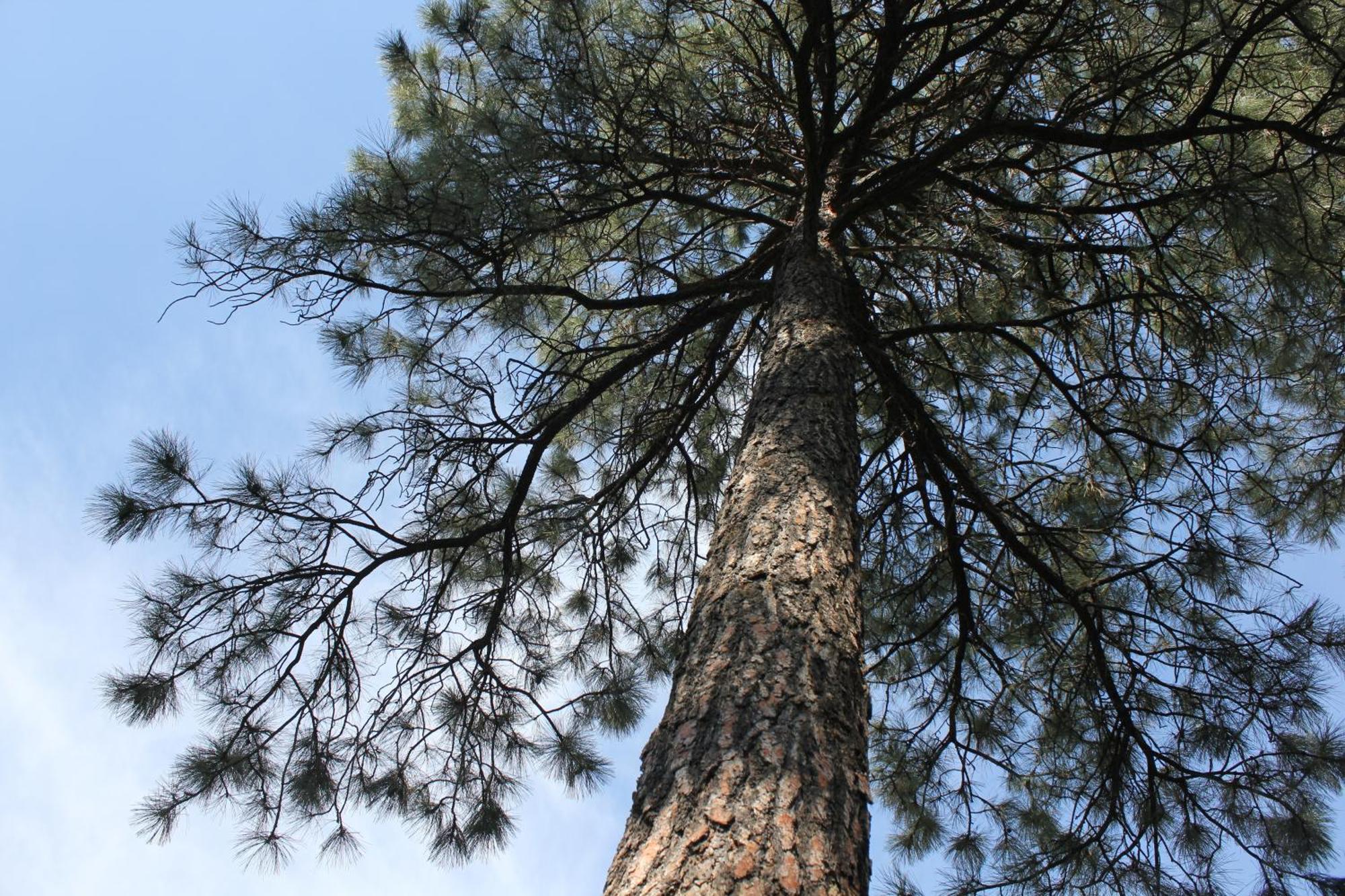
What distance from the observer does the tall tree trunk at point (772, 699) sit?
138cm

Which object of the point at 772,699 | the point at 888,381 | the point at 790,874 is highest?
the point at 888,381

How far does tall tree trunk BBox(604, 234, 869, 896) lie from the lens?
138 cm

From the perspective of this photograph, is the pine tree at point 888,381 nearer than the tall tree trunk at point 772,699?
No

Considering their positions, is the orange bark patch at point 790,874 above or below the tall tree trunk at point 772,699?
below

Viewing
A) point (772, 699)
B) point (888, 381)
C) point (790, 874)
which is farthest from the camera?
point (888, 381)

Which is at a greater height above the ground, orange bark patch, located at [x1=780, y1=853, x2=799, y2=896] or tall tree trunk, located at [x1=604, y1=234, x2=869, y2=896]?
tall tree trunk, located at [x1=604, y1=234, x2=869, y2=896]

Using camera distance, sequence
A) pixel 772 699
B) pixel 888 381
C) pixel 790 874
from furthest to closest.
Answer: pixel 888 381 → pixel 772 699 → pixel 790 874

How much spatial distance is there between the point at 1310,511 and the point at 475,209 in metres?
4.32

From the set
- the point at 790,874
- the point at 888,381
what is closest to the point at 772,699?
the point at 790,874

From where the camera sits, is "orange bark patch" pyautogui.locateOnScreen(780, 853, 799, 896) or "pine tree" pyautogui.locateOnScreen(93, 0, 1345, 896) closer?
"orange bark patch" pyautogui.locateOnScreen(780, 853, 799, 896)

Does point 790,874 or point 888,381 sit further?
point 888,381

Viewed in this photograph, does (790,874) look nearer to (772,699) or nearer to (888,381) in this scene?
(772,699)

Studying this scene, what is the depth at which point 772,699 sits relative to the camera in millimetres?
1702

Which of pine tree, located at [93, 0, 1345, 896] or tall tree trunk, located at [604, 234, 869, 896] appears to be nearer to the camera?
tall tree trunk, located at [604, 234, 869, 896]
